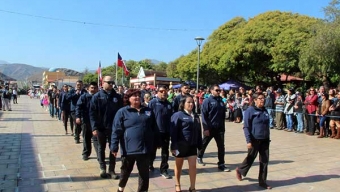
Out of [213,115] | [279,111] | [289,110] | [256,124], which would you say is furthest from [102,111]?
[279,111]

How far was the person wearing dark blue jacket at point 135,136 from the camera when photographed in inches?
177

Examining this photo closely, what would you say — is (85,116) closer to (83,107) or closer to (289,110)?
(83,107)

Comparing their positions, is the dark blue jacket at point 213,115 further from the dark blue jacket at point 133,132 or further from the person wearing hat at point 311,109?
the person wearing hat at point 311,109

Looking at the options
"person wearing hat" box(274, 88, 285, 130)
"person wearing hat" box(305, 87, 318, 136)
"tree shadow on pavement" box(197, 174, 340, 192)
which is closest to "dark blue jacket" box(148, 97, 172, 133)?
"tree shadow on pavement" box(197, 174, 340, 192)

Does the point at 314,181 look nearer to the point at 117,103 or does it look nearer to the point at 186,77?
the point at 117,103

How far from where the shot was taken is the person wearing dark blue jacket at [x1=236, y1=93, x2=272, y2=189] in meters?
5.66

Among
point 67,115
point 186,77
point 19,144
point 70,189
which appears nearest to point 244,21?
point 186,77

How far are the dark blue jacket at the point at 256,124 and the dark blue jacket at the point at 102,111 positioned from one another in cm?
245

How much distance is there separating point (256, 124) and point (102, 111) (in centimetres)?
280

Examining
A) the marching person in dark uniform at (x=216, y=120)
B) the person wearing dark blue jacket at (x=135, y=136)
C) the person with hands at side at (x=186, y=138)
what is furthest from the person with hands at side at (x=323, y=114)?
the person wearing dark blue jacket at (x=135, y=136)

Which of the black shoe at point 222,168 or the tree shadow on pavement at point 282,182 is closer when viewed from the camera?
the tree shadow on pavement at point 282,182

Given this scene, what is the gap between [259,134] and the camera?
223 inches

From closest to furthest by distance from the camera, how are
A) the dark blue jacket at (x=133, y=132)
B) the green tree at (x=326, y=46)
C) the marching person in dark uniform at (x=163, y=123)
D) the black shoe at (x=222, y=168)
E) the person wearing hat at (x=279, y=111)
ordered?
the dark blue jacket at (x=133, y=132), the marching person in dark uniform at (x=163, y=123), the black shoe at (x=222, y=168), the person wearing hat at (x=279, y=111), the green tree at (x=326, y=46)

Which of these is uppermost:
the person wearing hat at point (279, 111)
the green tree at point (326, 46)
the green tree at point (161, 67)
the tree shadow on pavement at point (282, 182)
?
the green tree at point (161, 67)
